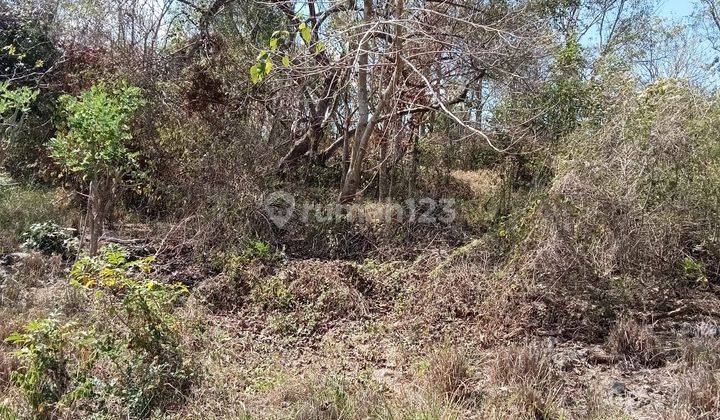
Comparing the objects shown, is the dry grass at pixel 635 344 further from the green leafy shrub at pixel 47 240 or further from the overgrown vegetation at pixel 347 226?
the green leafy shrub at pixel 47 240

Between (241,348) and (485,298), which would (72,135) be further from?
(485,298)

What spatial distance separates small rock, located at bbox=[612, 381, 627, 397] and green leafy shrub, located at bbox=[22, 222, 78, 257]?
196 inches

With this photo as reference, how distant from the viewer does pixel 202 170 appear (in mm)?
6125

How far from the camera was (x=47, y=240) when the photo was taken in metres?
5.11

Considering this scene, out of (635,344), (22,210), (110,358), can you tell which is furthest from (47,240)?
(635,344)

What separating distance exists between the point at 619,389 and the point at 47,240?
212 inches

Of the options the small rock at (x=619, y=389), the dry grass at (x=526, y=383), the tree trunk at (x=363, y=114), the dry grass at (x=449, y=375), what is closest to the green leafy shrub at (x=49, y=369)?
the dry grass at (x=449, y=375)

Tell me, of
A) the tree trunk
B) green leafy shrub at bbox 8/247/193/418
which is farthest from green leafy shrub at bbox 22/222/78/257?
the tree trunk

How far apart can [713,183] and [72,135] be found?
17.8ft

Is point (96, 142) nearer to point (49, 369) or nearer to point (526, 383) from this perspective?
point (49, 369)

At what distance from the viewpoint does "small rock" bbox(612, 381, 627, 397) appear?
9.69 feet

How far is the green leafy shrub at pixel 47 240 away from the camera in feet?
16.5

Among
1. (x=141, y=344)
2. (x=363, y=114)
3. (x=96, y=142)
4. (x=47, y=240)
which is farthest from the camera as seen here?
(x=363, y=114)

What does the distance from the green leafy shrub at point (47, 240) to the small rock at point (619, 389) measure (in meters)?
4.99
